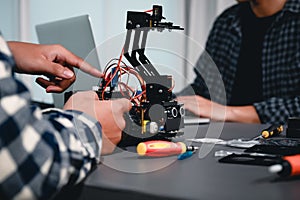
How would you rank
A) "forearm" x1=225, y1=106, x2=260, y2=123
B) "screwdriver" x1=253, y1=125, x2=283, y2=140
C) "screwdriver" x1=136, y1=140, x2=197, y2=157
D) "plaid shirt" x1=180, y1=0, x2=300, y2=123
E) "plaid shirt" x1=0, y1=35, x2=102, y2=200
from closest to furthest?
"plaid shirt" x1=0, y1=35, x2=102, y2=200 → "screwdriver" x1=136, y1=140, x2=197, y2=157 → "screwdriver" x1=253, y1=125, x2=283, y2=140 → "forearm" x1=225, y1=106, x2=260, y2=123 → "plaid shirt" x1=180, y1=0, x2=300, y2=123

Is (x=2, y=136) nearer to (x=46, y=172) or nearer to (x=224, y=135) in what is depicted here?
(x=46, y=172)

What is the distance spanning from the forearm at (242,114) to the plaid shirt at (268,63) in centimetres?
2

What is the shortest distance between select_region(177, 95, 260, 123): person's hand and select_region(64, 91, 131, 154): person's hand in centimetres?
45

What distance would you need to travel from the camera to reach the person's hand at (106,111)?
73 centimetres

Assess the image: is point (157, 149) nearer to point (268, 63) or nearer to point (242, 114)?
point (242, 114)

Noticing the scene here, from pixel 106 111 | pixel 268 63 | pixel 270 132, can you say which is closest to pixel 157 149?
pixel 106 111

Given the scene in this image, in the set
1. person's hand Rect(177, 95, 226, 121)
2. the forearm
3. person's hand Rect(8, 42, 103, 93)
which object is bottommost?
the forearm

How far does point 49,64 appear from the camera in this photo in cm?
82

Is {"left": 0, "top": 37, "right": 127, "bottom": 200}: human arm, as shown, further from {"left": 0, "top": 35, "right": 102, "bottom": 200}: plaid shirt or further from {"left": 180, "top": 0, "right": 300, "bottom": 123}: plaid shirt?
{"left": 180, "top": 0, "right": 300, "bottom": 123}: plaid shirt

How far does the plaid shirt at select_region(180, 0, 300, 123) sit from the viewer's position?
1.62 meters

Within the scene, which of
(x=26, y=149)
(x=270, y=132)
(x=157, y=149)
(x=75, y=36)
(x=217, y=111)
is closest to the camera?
(x=26, y=149)

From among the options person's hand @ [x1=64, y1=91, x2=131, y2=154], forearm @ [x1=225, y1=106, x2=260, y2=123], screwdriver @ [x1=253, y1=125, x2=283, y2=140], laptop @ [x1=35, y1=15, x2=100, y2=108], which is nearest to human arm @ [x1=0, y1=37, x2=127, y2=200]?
person's hand @ [x1=64, y1=91, x2=131, y2=154]

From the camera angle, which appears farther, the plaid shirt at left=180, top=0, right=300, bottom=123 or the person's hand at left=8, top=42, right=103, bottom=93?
the plaid shirt at left=180, top=0, right=300, bottom=123

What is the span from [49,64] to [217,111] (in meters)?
0.69
